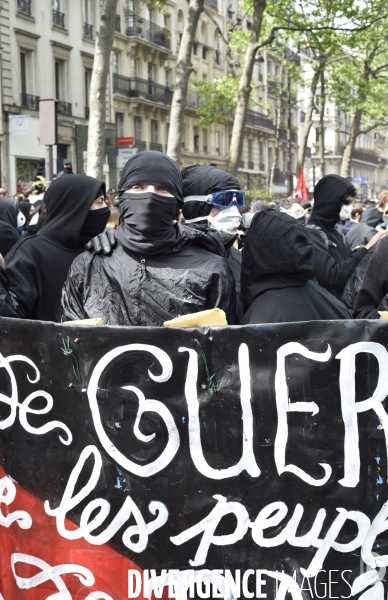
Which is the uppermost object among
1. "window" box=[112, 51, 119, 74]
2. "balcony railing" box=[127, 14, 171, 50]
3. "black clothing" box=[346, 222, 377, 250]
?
"balcony railing" box=[127, 14, 171, 50]

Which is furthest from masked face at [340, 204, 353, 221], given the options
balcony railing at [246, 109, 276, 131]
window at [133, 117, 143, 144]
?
balcony railing at [246, 109, 276, 131]

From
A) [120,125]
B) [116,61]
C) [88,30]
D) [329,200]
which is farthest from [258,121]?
[329,200]

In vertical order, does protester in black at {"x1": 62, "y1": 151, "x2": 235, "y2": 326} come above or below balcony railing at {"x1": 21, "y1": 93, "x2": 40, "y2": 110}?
below

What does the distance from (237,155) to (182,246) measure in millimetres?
20090

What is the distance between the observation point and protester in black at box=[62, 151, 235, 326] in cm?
349

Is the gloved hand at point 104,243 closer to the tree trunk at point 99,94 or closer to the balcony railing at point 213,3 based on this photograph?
the tree trunk at point 99,94

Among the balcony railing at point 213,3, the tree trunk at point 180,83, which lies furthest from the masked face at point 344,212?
the balcony railing at point 213,3

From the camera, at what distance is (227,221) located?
4.79m

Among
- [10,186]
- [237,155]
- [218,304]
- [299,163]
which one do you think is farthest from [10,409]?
[299,163]

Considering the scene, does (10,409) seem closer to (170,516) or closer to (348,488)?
(170,516)

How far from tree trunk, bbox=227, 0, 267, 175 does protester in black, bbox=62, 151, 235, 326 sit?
775 inches

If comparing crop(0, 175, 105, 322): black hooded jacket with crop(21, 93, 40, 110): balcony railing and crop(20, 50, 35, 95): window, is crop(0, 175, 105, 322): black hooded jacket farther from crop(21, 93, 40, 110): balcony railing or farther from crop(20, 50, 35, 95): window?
crop(20, 50, 35, 95): window

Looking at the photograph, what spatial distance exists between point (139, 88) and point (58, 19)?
35.2 ft

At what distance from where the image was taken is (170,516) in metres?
2.69
